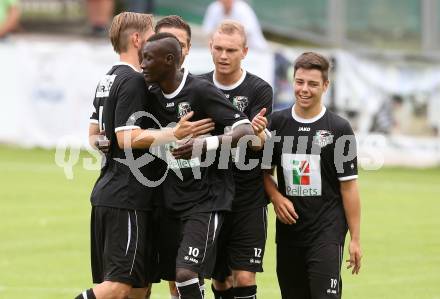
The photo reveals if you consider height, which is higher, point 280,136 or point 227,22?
point 227,22

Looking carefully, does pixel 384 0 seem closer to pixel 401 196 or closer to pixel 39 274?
pixel 401 196

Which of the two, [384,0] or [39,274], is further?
[384,0]

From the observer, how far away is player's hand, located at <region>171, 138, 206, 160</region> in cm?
778

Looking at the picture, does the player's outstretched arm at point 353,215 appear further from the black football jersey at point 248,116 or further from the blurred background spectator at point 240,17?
the blurred background spectator at point 240,17

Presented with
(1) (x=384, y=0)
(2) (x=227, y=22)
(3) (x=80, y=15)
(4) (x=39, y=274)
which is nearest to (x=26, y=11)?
(3) (x=80, y=15)

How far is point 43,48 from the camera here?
22078 millimetres

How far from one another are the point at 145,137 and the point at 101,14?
18979 mm

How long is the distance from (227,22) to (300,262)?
77.1 inches

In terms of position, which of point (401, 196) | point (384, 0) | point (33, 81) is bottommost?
point (401, 196)

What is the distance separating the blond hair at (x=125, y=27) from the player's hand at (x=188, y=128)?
0.73m

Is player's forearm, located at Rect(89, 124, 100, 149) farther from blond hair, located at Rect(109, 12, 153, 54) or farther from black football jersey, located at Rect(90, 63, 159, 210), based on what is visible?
blond hair, located at Rect(109, 12, 153, 54)

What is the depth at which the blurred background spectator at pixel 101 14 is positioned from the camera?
1038 inches

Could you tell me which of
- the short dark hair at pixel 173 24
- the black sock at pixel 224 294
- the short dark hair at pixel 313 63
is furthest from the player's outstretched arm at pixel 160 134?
the black sock at pixel 224 294

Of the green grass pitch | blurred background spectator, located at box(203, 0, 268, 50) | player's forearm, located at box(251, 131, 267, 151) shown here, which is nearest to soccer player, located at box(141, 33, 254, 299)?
player's forearm, located at box(251, 131, 267, 151)
